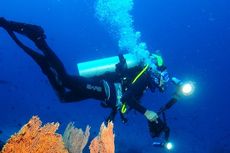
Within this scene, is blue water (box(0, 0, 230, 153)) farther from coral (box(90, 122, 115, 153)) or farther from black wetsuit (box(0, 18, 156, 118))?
coral (box(90, 122, 115, 153))

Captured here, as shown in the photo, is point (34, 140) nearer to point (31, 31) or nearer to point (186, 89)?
point (31, 31)

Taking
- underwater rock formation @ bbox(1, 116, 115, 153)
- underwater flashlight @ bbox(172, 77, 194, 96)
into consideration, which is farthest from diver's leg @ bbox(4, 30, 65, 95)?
underwater flashlight @ bbox(172, 77, 194, 96)

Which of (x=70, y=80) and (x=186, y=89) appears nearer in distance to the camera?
(x=186, y=89)

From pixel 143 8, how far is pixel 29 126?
451 ft

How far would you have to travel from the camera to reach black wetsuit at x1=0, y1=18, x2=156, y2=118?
5.95 m

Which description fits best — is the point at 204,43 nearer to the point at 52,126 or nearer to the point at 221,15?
the point at 221,15

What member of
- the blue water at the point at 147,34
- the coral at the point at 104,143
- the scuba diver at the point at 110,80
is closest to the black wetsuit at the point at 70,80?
the scuba diver at the point at 110,80

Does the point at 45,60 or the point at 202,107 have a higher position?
the point at 202,107

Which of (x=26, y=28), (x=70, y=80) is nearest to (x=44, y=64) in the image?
(x=70, y=80)

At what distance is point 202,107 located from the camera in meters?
87.9

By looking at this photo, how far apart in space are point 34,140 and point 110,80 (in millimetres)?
2746

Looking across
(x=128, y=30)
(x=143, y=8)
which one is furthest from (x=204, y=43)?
(x=128, y=30)

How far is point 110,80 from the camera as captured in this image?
271 inches

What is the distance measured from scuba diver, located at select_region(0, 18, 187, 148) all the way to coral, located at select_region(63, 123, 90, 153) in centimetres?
74
